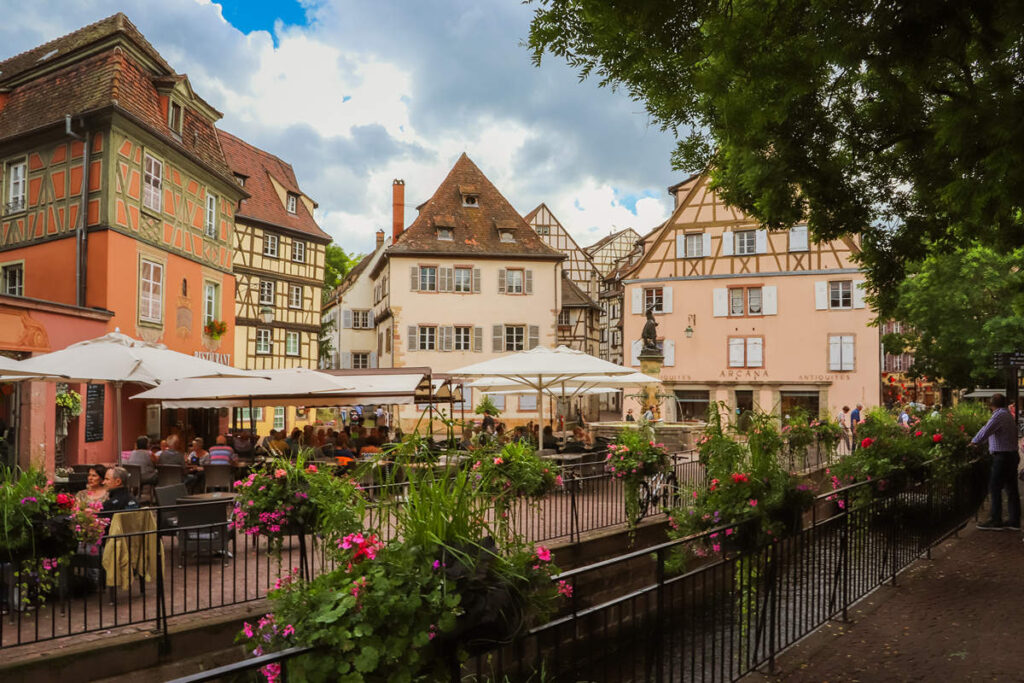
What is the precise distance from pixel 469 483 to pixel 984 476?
10.5 metres

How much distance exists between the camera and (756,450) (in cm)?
720

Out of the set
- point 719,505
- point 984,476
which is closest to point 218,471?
point 719,505

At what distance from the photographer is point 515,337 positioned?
4184 centimetres

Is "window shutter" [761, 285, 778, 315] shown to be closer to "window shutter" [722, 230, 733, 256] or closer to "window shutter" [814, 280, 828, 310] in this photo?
"window shutter" [814, 280, 828, 310]

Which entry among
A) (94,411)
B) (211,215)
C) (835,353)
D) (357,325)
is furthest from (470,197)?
(94,411)

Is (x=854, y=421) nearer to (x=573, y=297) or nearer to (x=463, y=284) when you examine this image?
(x=463, y=284)

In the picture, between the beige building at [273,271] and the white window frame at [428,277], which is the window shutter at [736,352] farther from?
the beige building at [273,271]

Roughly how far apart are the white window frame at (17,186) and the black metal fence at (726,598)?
19437 mm

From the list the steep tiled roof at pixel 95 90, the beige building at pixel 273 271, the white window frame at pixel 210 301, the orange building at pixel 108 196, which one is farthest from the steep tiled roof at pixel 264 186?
the steep tiled roof at pixel 95 90

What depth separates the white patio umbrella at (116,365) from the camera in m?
11.5

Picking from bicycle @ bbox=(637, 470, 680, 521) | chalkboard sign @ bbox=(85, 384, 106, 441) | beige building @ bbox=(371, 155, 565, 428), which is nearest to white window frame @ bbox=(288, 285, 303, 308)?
beige building @ bbox=(371, 155, 565, 428)

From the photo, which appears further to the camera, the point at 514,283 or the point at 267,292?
the point at 514,283

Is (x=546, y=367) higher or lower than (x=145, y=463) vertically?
higher

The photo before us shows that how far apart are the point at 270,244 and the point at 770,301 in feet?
73.7
